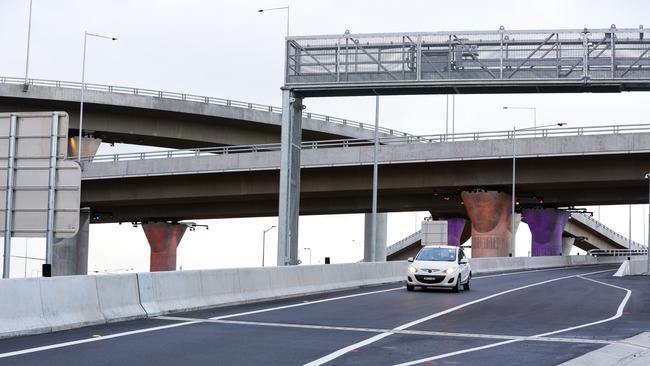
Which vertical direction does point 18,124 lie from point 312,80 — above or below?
below

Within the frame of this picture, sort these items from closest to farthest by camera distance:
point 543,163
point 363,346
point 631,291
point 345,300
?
point 363,346 → point 345,300 → point 631,291 → point 543,163

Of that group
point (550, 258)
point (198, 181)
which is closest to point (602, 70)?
point (198, 181)

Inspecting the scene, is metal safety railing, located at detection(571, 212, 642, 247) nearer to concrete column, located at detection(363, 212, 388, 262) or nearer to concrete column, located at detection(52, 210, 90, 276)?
concrete column, located at detection(363, 212, 388, 262)

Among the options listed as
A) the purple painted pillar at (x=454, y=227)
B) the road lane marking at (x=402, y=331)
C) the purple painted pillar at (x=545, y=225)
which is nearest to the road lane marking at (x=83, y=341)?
the road lane marking at (x=402, y=331)

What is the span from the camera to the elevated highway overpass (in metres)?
66.9

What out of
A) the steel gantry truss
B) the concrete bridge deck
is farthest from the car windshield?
the concrete bridge deck

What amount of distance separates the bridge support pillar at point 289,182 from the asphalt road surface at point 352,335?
4.82m

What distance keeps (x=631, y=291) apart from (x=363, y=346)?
21351 mm

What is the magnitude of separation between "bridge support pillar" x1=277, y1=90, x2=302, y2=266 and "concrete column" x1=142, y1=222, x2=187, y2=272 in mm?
46894

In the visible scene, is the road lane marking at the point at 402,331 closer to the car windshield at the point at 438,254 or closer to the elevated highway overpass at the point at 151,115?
the car windshield at the point at 438,254

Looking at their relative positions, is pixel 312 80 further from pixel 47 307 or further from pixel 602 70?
pixel 47 307

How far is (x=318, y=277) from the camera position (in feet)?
95.4

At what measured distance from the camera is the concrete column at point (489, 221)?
200 feet

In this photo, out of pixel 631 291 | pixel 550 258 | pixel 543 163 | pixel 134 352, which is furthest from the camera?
pixel 550 258
